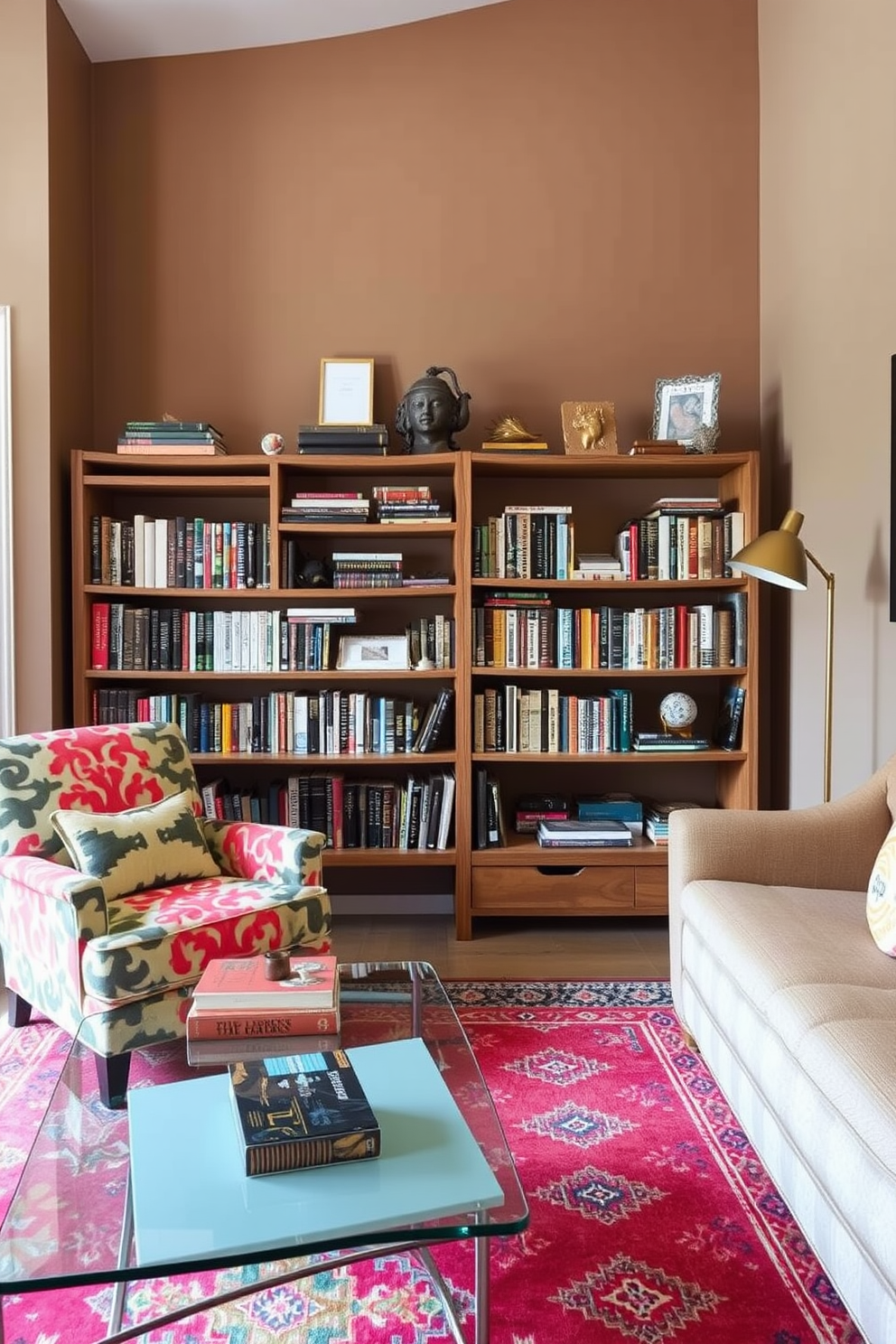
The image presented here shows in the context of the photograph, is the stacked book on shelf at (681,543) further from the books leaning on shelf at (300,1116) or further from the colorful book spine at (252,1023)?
the books leaning on shelf at (300,1116)

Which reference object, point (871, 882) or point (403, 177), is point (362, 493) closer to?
point (403, 177)

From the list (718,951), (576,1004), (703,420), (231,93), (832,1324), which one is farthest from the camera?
(231,93)

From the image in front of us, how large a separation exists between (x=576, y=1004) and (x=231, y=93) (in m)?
3.48

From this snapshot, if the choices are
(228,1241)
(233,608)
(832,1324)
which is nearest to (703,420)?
(233,608)

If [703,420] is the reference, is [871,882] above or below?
below

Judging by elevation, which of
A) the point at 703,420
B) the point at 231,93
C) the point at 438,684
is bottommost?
the point at 438,684

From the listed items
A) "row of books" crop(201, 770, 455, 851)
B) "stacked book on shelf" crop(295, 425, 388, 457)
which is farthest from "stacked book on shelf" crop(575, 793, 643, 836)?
"stacked book on shelf" crop(295, 425, 388, 457)

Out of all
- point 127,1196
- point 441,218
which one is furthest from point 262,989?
point 441,218

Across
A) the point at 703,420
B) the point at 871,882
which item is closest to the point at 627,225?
the point at 703,420

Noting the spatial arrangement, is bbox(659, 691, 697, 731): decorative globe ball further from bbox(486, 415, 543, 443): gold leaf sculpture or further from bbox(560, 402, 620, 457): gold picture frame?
bbox(486, 415, 543, 443): gold leaf sculpture

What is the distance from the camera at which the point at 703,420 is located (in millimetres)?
3480

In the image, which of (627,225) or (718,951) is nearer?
(718,951)

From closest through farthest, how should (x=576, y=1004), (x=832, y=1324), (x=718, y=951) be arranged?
1. (x=832, y=1324)
2. (x=718, y=951)
3. (x=576, y=1004)

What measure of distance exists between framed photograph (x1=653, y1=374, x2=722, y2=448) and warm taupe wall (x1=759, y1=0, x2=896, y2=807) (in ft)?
0.92
